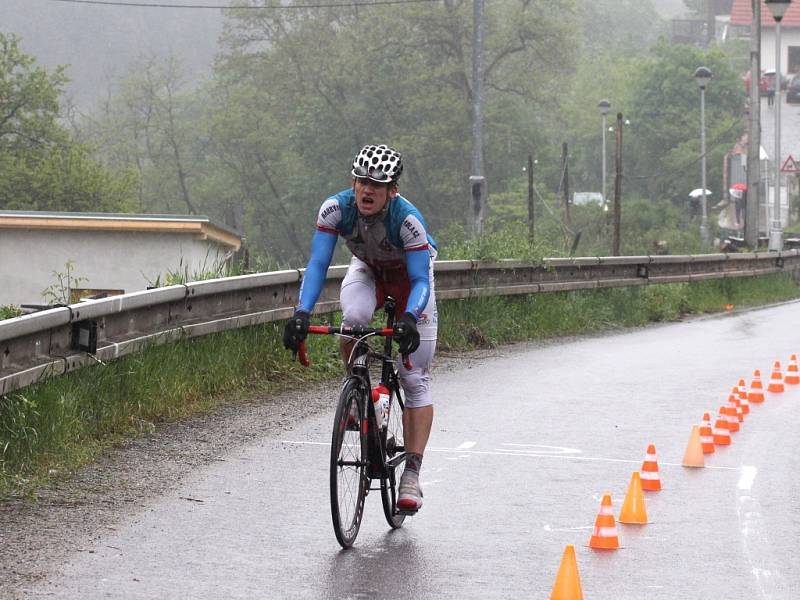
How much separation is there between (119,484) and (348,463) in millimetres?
1835

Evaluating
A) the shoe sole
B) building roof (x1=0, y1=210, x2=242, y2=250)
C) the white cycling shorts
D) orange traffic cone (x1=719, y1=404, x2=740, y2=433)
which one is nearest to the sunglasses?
the white cycling shorts

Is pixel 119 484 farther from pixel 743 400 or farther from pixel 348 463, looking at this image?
pixel 743 400

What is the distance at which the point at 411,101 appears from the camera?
278ft

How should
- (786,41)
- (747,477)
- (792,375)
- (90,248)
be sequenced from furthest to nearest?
1. (786,41)
2. (90,248)
3. (792,375)
4. (747,477)

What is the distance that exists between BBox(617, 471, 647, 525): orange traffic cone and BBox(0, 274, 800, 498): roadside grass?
9.71 feet

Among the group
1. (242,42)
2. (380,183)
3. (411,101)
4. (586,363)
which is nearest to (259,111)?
(242,42)

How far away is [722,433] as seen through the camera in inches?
429

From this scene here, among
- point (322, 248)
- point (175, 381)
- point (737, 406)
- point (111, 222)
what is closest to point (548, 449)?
point (737, 406)

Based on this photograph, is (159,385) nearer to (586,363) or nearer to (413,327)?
(413,327)

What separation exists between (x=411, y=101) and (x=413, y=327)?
7822 cm

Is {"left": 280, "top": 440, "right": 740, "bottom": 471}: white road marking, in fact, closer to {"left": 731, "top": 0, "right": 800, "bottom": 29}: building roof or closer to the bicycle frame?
the bicycle frame

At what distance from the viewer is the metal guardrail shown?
8898mm

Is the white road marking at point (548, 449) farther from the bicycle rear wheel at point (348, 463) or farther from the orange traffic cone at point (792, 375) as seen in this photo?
the orange traffic cone at point (792, 375)

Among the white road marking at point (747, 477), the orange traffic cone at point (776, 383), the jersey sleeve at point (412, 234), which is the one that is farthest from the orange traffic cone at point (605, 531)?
the orange traffic cone at point (776, 383)
